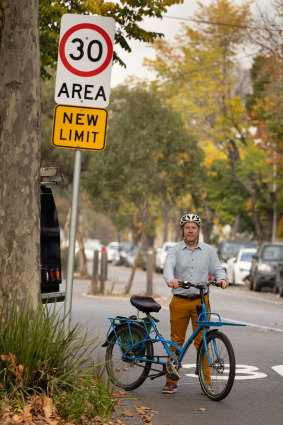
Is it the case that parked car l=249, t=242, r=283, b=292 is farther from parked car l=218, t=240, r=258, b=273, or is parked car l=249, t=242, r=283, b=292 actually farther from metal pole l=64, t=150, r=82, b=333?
metal pole l=64, t=150, r=82, b=333

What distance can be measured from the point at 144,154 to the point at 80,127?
677 inches

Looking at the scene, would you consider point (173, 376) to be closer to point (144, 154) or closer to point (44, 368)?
point (44, 368)

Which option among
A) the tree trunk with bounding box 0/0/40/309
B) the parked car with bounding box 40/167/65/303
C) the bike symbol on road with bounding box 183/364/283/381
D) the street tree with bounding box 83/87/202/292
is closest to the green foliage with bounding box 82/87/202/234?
the street tree with bounding box 83/87/202/292

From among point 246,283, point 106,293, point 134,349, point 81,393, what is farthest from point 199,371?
point 246,283

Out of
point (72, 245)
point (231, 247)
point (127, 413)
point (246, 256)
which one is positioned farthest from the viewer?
point (231, 247)

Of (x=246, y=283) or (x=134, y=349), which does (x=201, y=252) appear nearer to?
(x=134, y=349)

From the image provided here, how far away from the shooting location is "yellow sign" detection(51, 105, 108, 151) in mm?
7773

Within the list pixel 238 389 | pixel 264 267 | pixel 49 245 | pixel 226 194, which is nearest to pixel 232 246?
pixel 264 267

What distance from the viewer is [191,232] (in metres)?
9.11

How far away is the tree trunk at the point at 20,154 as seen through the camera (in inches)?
294

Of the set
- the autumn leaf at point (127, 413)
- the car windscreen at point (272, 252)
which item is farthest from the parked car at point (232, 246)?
the autumn leaf at point (127, 413)

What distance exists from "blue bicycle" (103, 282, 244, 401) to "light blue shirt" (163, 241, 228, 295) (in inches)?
10.3

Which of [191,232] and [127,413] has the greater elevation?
[191,232]

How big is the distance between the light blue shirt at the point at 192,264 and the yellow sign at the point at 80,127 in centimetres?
174
